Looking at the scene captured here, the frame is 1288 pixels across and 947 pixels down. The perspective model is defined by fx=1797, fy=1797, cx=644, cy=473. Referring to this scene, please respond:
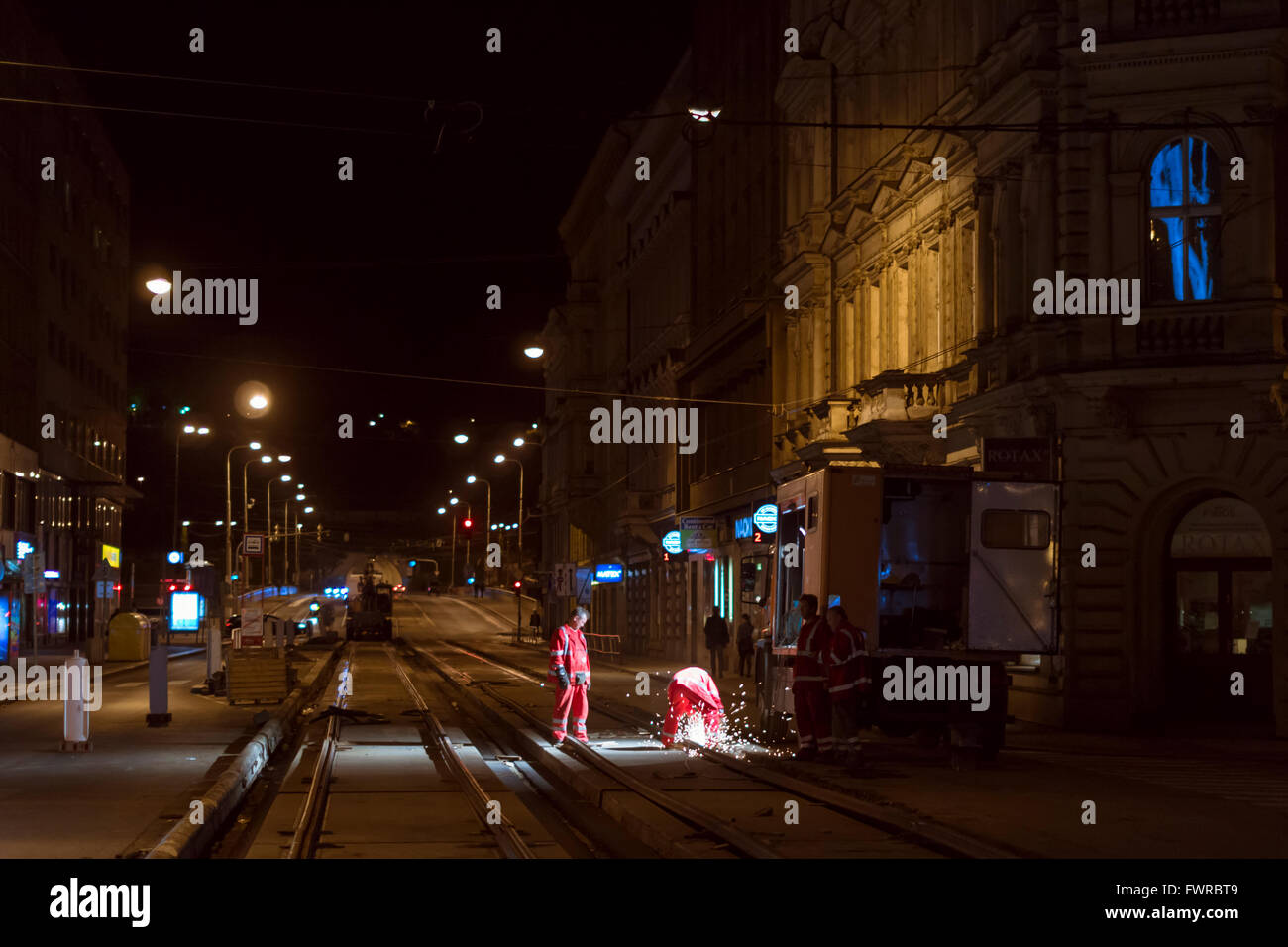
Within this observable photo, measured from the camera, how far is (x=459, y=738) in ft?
85.8

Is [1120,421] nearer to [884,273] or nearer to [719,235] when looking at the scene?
[884,273]

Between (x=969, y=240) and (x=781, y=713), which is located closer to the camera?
(x=781, y=713)

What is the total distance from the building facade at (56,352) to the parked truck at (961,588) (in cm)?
3080

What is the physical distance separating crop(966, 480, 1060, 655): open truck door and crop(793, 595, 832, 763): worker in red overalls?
2310 millimetres

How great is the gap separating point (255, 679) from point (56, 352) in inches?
1594

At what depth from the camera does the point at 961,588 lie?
22.3 meters

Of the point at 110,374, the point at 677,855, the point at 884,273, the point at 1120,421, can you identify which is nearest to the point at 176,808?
the point at 677,855

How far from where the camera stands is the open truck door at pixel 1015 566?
20.6 metres

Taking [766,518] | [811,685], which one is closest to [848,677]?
[811,685]

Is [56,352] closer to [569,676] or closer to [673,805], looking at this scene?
[569,676]

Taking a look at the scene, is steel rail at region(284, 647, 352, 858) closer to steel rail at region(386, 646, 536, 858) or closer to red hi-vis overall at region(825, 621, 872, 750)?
steel rail at region(386, 646, 536, 858)

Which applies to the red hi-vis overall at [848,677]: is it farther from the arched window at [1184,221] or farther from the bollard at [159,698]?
the bollard at [159,698]

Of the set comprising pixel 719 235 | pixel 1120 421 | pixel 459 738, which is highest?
pixel 719 235
